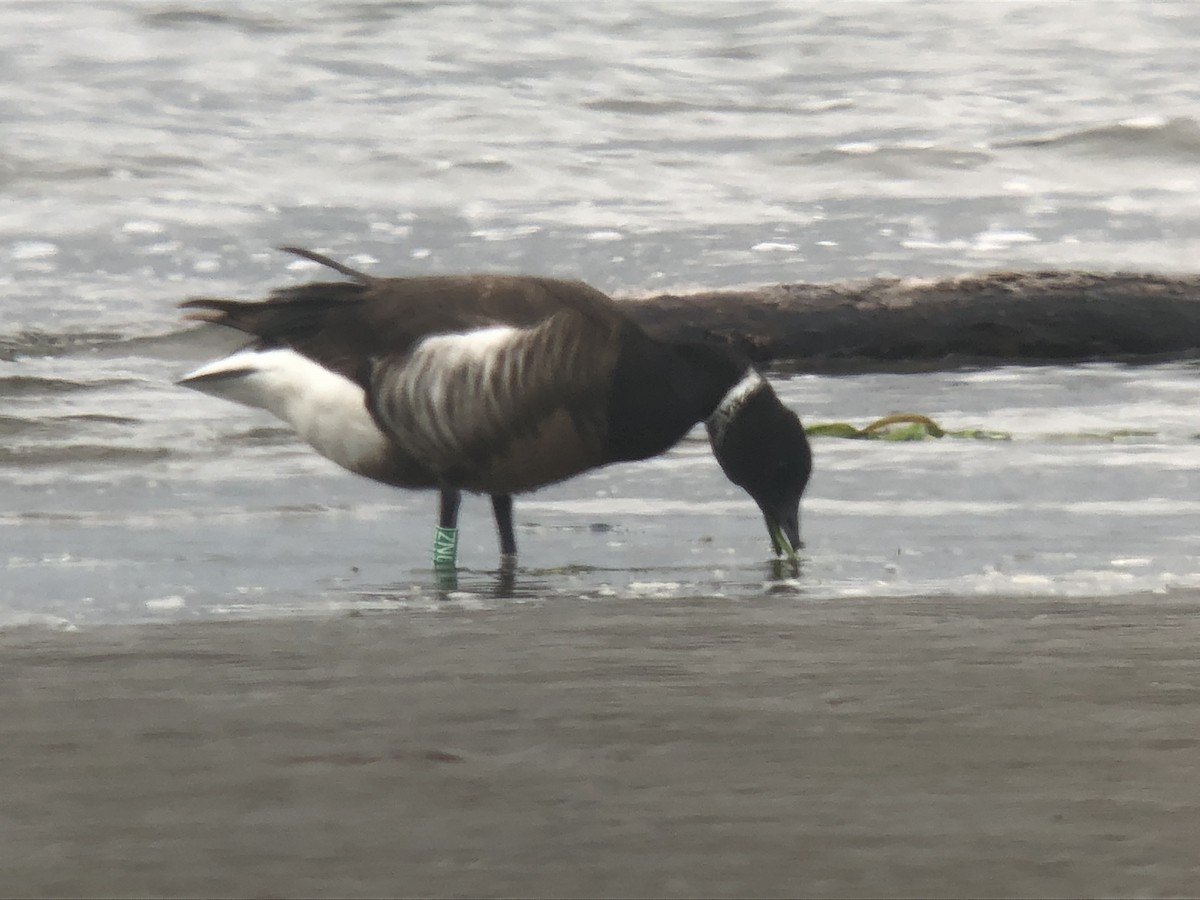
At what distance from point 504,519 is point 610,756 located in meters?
3.23

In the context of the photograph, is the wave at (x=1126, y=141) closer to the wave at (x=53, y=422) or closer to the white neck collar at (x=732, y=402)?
the wave at (x=53, y=422)

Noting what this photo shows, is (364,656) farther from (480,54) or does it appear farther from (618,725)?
(480,54)

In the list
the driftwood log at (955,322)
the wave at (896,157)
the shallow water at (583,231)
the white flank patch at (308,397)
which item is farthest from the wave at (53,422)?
the wave at (896,157)

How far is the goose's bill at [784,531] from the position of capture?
6355 millimetres

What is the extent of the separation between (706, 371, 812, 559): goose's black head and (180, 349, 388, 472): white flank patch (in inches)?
41.1

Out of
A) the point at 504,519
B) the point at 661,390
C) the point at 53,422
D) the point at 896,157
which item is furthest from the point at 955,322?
the point at 896,157

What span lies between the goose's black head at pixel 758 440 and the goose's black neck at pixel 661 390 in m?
0.05

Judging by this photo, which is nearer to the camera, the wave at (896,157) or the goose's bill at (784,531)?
the goose's bill at (784,531)

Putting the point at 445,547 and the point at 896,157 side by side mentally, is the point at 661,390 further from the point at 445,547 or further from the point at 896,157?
the point at 896,157

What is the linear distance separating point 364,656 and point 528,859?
156cm

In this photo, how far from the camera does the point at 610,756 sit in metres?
3.43

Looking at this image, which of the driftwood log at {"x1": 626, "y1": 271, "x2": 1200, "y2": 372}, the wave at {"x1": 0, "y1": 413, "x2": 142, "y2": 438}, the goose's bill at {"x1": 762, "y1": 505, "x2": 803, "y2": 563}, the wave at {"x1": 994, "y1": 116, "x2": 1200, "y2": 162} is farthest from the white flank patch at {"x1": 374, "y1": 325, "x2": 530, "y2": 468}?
the wave at {"x1": 994, "y1": 116, "x2": 1200, "y2": 162}

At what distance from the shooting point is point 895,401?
33.1ft

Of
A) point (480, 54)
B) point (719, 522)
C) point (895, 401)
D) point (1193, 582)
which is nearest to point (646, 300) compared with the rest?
point (895, 401)
